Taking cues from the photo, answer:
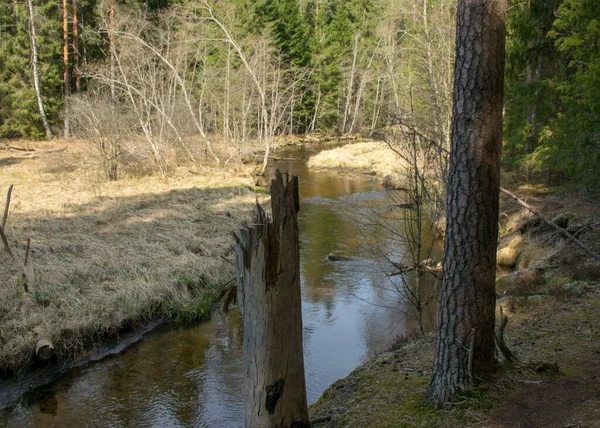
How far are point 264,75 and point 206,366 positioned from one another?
1788cm

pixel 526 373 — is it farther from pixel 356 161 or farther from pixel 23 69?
pixel 23 69

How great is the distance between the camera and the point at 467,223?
416 cm

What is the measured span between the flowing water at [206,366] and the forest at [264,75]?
3570 millimetres

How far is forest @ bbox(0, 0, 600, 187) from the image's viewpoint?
11.9 metres

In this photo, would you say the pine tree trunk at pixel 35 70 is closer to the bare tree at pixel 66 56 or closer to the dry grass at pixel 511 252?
the bare tree at pixel 66 56

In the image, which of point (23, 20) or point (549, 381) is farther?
point (23, 20)

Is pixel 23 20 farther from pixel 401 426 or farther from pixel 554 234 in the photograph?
pixel 401 426

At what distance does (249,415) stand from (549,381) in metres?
2.60

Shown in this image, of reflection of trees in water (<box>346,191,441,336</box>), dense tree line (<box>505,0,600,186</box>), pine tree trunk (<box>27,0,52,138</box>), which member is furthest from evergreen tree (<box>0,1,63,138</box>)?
dense tree line (<box>505,0,600,186</box>)

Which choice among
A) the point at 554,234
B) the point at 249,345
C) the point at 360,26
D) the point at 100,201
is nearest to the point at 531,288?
the point at 554,234

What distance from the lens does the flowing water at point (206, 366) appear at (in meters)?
7.05

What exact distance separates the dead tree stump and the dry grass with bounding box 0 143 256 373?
520 centimetres

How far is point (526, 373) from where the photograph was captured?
466 cm

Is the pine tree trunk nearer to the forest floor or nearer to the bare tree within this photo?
the bare tree
